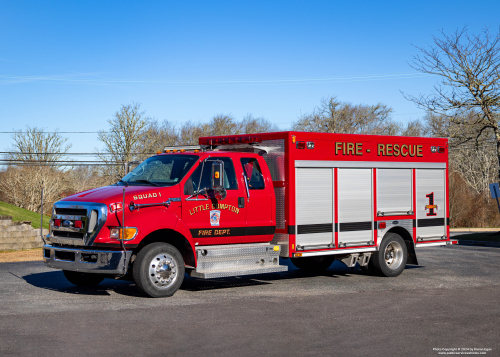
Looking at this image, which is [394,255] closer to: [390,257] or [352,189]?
[390,257]

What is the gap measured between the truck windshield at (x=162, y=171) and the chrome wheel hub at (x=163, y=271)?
1287mm

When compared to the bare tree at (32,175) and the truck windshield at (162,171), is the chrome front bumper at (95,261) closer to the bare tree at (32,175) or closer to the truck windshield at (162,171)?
the truck windshield at (162,171)

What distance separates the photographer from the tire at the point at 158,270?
9.42 meters

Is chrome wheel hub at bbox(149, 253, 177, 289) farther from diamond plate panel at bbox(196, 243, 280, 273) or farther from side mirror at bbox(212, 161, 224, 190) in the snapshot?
side mirror at bbox(212, 161, 224, 190)

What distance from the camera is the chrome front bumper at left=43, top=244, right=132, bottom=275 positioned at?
914 cm

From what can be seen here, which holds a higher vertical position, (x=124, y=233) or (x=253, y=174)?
(x=253, y=174)

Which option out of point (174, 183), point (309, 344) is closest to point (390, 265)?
point (174, 183)

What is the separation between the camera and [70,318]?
8.05 meters

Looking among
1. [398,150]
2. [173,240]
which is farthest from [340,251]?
[173,240]

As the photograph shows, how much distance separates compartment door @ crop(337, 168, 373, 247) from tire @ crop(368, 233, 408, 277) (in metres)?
0.46

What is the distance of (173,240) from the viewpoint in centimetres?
1016

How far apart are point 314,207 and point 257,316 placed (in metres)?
3.56

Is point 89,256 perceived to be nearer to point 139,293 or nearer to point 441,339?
point 139,293

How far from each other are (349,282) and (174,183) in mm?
4379
